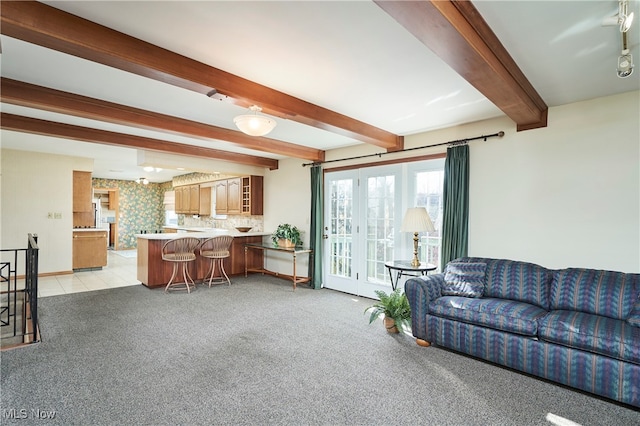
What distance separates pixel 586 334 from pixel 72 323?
5255mm

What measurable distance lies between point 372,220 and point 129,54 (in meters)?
4.00

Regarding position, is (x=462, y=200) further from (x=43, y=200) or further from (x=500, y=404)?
(x=43, y=200)

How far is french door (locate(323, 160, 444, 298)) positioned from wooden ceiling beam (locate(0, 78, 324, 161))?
1.68 m

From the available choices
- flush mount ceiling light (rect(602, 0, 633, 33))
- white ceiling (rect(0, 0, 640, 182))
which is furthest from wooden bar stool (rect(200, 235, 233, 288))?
flush mount ceiling light (rect(602, 0, 633, 33))

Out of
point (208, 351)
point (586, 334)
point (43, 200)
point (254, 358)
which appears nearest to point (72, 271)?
point (43, 200)

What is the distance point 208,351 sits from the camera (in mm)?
3203

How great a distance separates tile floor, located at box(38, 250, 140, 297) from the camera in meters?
5.63

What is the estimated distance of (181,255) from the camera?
18.8ft

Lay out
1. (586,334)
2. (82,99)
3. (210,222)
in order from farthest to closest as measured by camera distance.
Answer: (210,222) → (82,99) → (586,334)

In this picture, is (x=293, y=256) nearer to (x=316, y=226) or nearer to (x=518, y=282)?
(x=316, y=226)

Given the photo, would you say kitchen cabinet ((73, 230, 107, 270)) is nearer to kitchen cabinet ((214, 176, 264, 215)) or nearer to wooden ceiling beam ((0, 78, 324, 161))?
kitchen cabinet ((214, 176, 264, 215))

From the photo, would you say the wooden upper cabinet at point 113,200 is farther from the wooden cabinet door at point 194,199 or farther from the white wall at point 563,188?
the white wall at point 563,188

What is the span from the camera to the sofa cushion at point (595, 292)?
2727 millimetres

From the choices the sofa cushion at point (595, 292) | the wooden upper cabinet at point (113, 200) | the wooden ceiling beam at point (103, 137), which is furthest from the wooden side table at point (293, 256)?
the wooden upper cabinet at point (113, 200)
